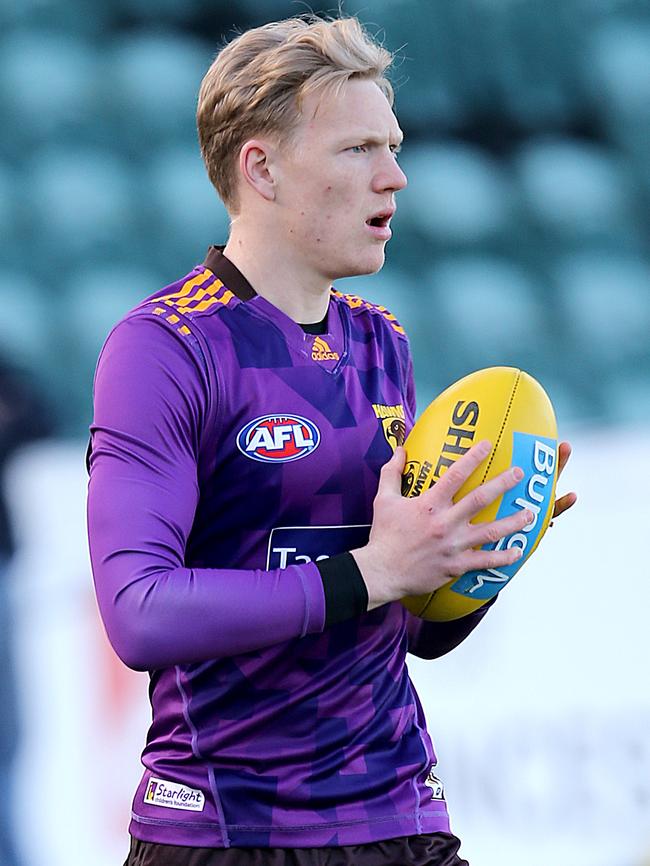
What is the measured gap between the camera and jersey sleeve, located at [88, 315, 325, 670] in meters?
1.45

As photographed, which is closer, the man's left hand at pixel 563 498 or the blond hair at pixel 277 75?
the blond hair at pixel 277 75

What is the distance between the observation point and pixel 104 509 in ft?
4.86

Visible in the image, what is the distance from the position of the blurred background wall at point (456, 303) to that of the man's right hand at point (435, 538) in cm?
180

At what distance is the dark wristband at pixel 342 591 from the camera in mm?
1497

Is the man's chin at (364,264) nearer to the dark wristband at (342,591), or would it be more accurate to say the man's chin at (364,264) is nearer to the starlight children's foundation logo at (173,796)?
the dark wristband at (342,591)

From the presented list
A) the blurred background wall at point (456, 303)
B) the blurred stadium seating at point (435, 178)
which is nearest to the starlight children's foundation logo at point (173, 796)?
the blurred background wall at point (456, 303)

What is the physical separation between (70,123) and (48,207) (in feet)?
0.78

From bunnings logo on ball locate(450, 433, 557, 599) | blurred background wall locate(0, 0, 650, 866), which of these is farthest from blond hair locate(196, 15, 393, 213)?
blurred background wall locate(0, 0, 650, 866)

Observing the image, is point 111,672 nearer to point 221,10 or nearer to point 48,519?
point 48,519

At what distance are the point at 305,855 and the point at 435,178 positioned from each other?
2519 mm

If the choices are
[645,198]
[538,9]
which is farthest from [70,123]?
[645,198]

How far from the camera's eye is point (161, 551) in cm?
147

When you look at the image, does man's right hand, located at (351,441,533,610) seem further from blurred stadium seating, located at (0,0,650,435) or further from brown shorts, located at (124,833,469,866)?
blurred stadium seating, located at (0,0,650,435)

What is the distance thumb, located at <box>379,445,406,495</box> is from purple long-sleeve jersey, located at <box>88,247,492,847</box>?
4 cm
